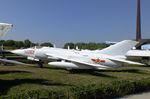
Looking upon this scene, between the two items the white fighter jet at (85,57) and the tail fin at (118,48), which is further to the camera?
the tail fin at (118,48)

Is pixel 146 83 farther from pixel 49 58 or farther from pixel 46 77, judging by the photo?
pixel 49 58

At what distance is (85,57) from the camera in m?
27.3

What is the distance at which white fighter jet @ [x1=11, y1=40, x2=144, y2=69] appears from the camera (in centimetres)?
2634

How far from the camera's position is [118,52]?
28.7 metres

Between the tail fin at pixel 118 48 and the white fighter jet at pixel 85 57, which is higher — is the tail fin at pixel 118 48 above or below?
above

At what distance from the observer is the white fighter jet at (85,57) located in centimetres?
2634

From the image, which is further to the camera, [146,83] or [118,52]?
[118,52]

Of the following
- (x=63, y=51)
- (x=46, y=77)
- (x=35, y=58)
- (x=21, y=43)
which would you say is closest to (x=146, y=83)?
(x=46, y=77)

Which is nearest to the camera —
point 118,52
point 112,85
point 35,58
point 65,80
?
point 112,85

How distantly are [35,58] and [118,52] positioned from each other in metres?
8.90

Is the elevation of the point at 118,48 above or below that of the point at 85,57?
above

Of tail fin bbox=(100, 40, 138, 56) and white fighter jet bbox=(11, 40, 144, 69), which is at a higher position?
tail fin bbox=(100, 40, 138, 56)

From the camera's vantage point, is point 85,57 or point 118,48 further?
point 118,48

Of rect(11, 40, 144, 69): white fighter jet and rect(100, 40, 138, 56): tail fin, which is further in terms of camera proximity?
rect(100, 40, 138, 56): tail fin
